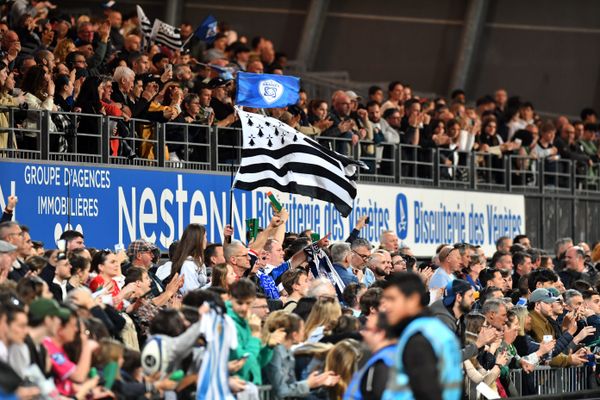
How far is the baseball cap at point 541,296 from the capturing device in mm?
18828

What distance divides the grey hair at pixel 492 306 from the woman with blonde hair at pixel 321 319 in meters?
2.79

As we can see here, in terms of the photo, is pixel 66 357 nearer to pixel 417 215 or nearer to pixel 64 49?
A: pixel 64 49

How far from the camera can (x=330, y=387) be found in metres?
14.1

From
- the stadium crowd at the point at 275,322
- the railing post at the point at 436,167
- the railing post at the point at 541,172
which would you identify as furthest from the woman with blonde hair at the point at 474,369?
the railing post at the point at 541,172

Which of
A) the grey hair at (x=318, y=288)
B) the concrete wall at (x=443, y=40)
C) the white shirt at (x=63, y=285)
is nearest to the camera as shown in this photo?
the white shirt at (x=63, y=285)

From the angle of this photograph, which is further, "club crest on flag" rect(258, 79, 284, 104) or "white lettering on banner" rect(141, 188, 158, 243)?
"white lettering on banner" rect(141, 188, 158, 243)

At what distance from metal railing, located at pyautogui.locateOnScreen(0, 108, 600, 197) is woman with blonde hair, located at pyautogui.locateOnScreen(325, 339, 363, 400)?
6916 mm

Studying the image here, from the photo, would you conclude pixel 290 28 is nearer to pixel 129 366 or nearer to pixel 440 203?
pixel 440 203

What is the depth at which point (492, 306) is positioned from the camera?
1708cm

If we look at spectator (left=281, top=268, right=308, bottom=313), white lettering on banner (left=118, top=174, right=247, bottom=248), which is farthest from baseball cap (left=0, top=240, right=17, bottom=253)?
white lettering on banner (left=118, top=174, right=247, bottom=248)

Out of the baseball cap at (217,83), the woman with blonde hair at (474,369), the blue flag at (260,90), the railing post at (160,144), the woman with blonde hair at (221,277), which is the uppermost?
the baseball cap at (217,83)

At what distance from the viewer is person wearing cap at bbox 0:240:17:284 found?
547 inches

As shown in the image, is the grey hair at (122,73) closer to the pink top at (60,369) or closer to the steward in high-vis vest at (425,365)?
the pink top at (60,369)

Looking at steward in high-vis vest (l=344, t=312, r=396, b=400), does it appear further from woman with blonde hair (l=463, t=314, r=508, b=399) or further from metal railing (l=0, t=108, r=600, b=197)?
metal railing (l=0, t=108, r=600, b=197)
